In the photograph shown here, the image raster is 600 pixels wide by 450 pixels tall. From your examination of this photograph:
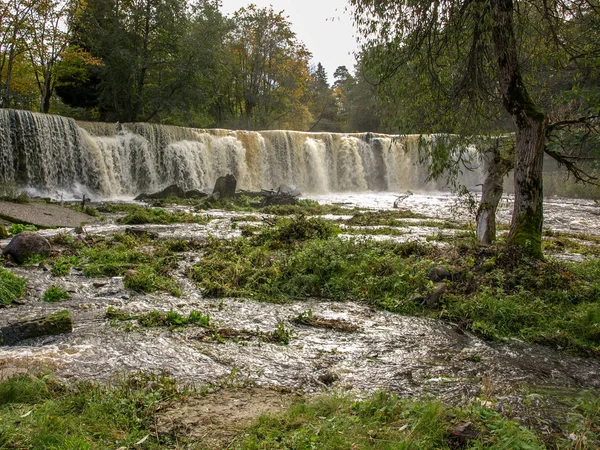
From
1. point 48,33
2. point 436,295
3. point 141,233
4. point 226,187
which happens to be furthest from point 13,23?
point 436,295

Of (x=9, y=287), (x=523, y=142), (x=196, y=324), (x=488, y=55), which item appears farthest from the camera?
(x=488, y=55)

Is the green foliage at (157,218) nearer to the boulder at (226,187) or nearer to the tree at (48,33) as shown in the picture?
the boulder at (226,187)

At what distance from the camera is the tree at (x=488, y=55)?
6.75 meters

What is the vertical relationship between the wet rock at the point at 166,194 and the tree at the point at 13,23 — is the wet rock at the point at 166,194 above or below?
below

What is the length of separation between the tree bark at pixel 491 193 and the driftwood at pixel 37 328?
7.02 metres

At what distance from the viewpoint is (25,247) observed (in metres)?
8.50

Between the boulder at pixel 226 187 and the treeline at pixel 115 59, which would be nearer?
the boulder at pixel 226 187

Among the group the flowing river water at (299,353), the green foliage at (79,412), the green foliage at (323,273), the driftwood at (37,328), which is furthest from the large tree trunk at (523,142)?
the driftwood at (37,328)

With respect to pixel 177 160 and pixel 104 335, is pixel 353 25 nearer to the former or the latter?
pixel 104 335

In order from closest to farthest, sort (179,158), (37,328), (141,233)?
(37,328) → (141,233) → (179,158)

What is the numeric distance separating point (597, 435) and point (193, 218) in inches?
520

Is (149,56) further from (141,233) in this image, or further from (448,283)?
(448,283)

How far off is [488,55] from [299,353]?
19.7 ft

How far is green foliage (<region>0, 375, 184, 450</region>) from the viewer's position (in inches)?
114
